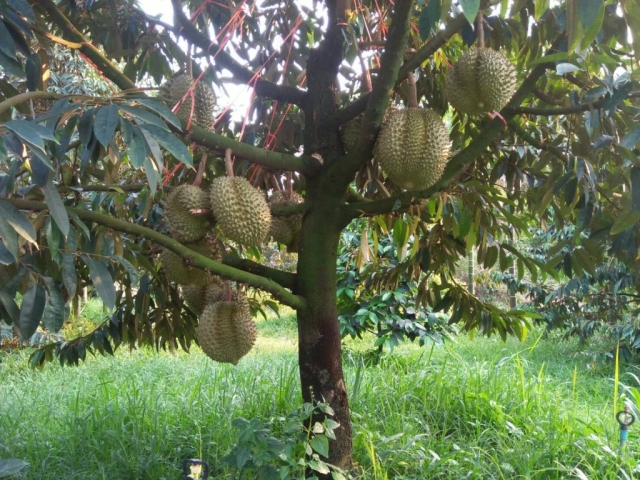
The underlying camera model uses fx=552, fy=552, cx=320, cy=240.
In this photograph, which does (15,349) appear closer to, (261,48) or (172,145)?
(261,48)

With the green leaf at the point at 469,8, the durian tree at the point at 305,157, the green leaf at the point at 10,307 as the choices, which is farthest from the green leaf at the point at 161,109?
the green leaf at the point at 469,8

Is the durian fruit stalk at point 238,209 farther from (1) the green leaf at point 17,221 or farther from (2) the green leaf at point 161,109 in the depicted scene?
(1) the green leaf at point 17,221

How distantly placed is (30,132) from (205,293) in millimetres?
848

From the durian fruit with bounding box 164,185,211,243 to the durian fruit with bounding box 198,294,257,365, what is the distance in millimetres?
240

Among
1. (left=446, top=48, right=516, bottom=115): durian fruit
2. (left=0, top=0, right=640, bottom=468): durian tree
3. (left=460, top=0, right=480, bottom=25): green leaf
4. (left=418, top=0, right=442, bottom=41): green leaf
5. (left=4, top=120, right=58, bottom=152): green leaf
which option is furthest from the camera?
(left=446, top=48, right=516, bottom=115): durian fruit

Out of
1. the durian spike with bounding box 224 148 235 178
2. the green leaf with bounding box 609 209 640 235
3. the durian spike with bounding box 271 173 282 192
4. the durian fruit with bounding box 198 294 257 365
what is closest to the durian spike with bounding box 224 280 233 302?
the durian fruit with bounding box 198 294 257 365

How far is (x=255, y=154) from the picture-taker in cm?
139

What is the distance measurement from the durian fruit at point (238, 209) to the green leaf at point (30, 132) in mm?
479

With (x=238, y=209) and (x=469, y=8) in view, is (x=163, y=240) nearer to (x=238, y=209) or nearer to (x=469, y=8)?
(x=238, y=209)

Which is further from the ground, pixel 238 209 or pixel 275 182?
pixel 275 182

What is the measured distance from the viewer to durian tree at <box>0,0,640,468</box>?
100 centimetres

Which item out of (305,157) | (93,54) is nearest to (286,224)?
(305,157)

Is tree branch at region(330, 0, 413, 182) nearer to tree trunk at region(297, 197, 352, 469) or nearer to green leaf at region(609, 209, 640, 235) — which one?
tree trunk at region(297, 197, 352, 469)

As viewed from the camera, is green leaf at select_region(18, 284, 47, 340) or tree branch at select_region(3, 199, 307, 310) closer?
green leaf at select_region(18, 284, 47, 340)
